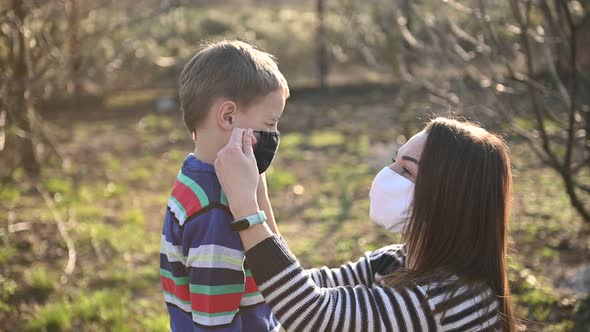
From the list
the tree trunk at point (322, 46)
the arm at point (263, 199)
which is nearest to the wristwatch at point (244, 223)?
the arm at point (263, 199)

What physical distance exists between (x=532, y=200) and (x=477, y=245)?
4.82m

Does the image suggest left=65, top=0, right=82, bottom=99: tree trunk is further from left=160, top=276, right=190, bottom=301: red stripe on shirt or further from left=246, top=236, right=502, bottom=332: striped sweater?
left=246, top=236, right=502, bottom=332: striped sweater

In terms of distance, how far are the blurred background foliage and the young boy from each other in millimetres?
953

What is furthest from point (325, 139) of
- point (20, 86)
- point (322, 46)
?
point (20, 86)

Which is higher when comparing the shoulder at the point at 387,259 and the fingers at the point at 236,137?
the fingers at the point at 236,137

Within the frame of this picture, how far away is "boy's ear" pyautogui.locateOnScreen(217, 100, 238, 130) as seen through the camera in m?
1.73

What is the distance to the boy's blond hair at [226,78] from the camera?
1732mm

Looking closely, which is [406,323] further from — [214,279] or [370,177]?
[370,177]

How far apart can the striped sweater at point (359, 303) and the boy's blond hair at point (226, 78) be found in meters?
0.39

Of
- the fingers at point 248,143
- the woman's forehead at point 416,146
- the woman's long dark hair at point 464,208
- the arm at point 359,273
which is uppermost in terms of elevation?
the fingers at point 248,143

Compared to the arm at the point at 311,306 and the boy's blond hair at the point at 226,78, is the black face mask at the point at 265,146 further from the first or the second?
the arm at the point at 311,306

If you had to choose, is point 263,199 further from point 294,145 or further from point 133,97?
point 133,97

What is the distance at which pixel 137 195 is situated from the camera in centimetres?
686

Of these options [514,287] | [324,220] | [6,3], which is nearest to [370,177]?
[324,220]
